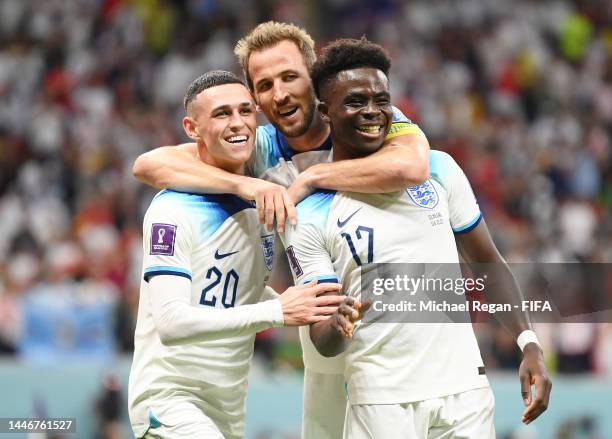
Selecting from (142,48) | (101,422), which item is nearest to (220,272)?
(101,422)

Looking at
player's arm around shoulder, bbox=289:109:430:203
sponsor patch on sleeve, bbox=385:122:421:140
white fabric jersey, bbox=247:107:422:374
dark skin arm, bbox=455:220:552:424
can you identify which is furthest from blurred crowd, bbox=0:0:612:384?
player's arm around shoulder, bbox=289:109:430:203

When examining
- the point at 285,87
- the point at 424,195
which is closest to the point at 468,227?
the point at 424,195

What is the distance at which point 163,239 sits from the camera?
4.73 meters

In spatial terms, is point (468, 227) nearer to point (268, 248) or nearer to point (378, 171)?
point (378, 171)

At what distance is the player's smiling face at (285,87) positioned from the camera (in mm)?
5023

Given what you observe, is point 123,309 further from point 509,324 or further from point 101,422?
point 509,324

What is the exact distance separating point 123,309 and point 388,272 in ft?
18.8

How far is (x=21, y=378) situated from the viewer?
9.17m

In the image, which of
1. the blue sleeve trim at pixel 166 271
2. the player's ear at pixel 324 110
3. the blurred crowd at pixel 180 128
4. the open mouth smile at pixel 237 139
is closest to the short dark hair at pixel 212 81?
the open mouth smile at pixel 237 139

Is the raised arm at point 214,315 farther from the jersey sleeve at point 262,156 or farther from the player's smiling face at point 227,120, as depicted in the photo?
the jersey sleeve at point 262,156

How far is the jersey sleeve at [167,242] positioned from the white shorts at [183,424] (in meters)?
0.59

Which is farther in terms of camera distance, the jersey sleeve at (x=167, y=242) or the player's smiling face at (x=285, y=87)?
the player's smiling face at (x=285, y=87)

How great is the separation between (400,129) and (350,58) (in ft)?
1.34

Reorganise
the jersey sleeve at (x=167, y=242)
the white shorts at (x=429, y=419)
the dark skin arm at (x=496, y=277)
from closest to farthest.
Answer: the white shorts at (x=429, y=419)
the jersey sleeve at (x=167, y=242)
the dark skin arm at (x=496, y=277)
